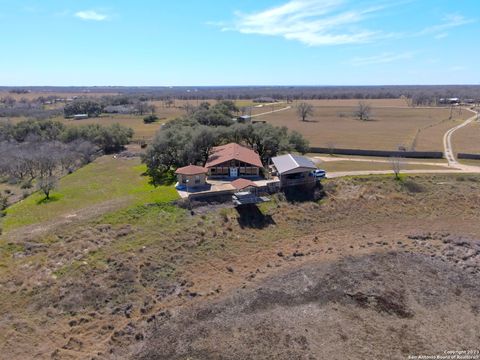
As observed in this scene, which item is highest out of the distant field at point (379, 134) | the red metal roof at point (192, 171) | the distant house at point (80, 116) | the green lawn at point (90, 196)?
the distant house at point (80, 116)

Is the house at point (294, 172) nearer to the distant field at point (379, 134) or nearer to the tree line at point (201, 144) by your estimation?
the tree line at point (201, 144)

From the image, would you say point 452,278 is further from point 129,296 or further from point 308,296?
point 129,296

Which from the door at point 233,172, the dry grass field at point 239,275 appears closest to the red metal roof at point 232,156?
the door at point 233,172

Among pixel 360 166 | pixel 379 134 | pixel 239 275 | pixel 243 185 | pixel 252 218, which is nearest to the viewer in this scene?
pixel 239 275

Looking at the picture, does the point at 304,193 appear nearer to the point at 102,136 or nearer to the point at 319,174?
the point at 319,174

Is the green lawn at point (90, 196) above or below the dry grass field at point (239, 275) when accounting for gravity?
above

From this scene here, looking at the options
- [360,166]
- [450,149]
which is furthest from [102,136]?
[450,149]
